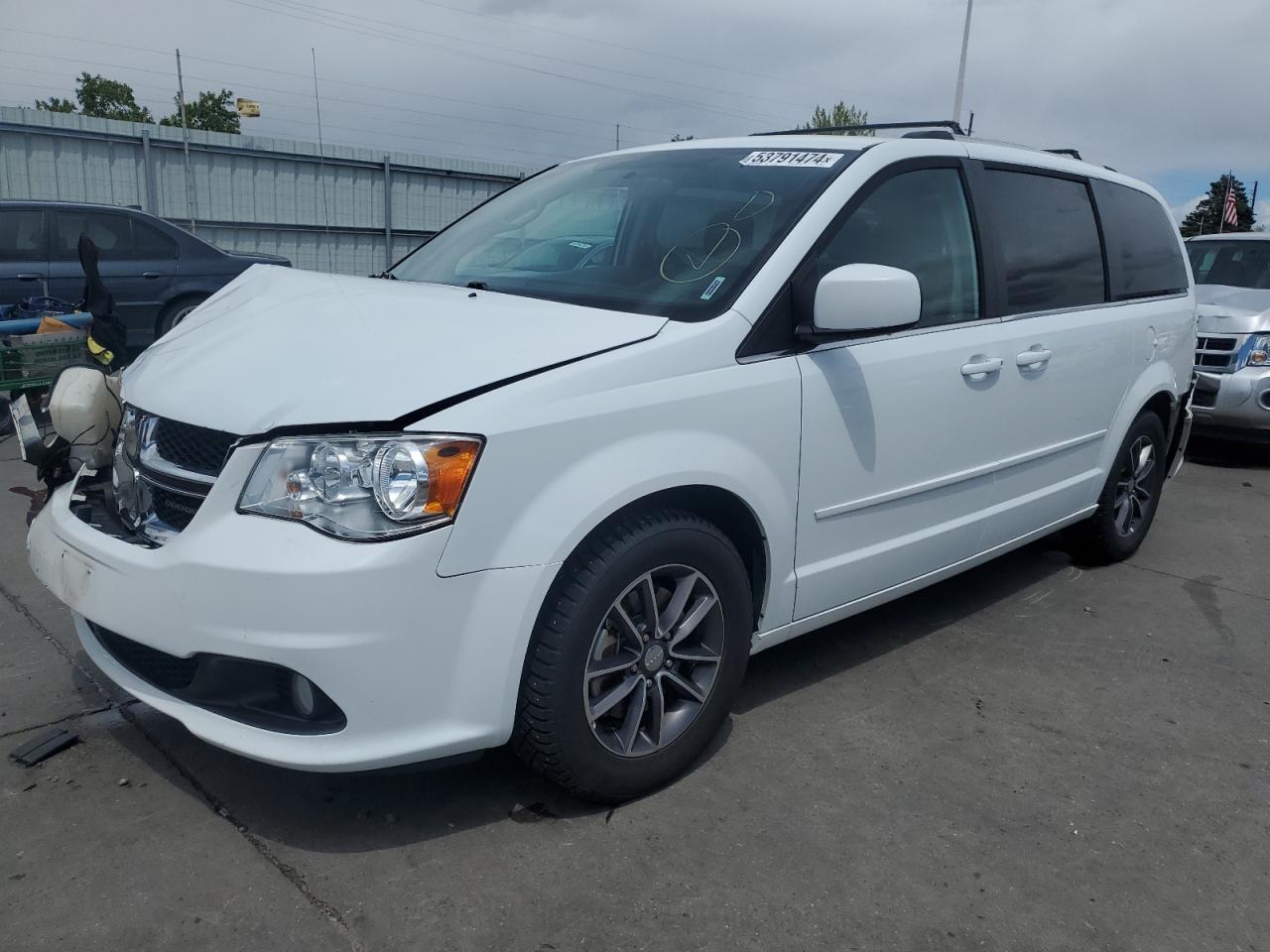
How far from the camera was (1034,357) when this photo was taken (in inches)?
157

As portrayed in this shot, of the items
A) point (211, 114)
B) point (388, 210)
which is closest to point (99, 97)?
point (211, 114)

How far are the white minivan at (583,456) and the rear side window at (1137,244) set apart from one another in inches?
25.5

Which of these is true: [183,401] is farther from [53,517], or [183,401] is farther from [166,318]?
[166,318]

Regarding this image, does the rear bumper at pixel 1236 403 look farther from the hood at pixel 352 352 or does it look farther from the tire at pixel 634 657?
the hood at pixel 352 352

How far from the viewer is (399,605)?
2326mm

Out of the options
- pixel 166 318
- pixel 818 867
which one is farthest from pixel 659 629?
pixel 166 318

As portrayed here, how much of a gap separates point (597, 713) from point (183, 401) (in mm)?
1298

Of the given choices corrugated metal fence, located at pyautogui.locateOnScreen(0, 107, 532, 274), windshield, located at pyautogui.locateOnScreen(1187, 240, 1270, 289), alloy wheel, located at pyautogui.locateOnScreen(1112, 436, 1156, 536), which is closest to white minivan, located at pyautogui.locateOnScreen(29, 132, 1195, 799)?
alloy wheel, located at pyautogui.locateOnScreen(1112, 436, 1156, 536)

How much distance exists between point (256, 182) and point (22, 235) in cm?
836

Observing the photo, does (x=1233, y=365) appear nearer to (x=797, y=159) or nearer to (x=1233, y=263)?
(x=1233, y=263)

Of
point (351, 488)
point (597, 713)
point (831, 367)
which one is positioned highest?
point (831, 367)

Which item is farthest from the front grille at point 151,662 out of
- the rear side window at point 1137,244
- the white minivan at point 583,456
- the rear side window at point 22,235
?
the rear side window at point 22,235

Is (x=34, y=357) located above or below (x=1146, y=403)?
below

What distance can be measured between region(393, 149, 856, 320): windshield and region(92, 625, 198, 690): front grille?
141 cm
